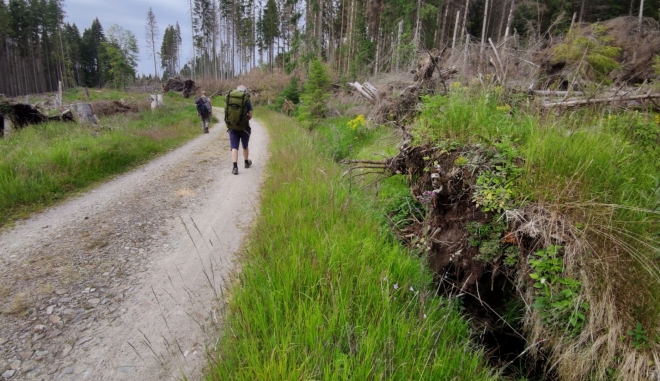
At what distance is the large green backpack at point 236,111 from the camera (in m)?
7.14

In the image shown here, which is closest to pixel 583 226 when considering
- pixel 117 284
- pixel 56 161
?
pixel 117 284

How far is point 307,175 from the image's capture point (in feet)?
18.2

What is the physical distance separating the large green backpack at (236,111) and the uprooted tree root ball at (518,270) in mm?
4532

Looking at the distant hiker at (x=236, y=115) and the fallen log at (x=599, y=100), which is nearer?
the fallen log at (x=599, y=100)

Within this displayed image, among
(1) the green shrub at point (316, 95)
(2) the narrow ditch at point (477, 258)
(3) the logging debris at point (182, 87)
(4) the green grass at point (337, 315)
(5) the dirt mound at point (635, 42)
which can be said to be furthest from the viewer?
(3) the logging debris at point (182, 87)

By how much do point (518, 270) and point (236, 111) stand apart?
6472mm

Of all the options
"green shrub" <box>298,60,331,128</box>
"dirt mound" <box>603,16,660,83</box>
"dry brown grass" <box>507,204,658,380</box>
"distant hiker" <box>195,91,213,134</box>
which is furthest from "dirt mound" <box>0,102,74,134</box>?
"dirt mound" <box>603,16,660,83</box>

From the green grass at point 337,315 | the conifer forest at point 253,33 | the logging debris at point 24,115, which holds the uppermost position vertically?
the conifer forest at point 253,33

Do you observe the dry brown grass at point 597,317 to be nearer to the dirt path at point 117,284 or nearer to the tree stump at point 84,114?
the dirt path at point 117,284

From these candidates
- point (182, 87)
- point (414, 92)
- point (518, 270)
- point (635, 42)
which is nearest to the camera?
point (518, 270)

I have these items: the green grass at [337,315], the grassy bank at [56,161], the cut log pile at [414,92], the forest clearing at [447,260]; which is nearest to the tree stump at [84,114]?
the grassy bank at [56,161]

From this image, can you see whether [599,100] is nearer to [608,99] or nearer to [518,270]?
[608,99]

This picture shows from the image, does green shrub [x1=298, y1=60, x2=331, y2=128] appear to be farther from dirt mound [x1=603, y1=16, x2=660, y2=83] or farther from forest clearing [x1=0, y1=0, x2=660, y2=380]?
dirt mound [x1=603, y1=16, x2=660, y2=83]

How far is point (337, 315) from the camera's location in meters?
2.10
